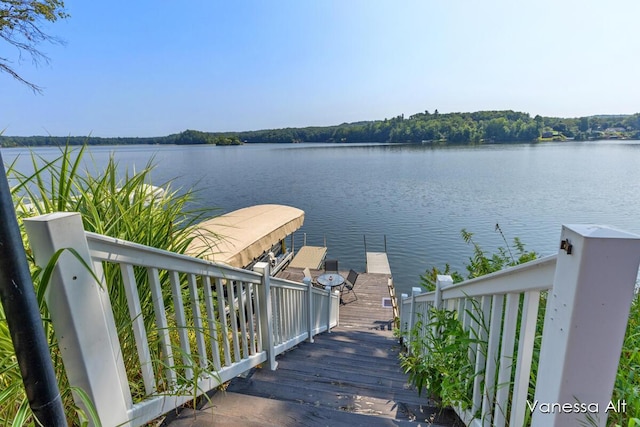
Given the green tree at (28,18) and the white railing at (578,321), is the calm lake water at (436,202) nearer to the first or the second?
the green tree at (28,18)

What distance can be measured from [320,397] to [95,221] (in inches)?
73.6

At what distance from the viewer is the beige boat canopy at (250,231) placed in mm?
6627

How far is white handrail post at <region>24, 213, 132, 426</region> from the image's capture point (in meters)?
0.95

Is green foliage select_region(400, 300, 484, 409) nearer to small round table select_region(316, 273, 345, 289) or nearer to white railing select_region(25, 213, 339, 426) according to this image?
white railing select_region(25, 213, 339, 426)

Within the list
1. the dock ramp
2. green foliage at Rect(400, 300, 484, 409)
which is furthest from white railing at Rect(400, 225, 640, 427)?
the dock ramp

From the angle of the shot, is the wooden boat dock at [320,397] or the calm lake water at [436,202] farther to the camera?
the calm lake water at [436,202]

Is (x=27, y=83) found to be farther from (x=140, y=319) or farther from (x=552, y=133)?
(x=552, y=133)

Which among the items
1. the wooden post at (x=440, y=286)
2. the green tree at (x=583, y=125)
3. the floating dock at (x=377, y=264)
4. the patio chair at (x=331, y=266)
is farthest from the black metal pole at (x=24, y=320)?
the green tree at (x=583, y=125)

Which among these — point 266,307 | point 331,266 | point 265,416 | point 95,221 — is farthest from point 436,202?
point 95,221

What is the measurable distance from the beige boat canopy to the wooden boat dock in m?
3.19

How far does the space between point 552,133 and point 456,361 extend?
94.4 m

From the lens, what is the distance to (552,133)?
245 feet

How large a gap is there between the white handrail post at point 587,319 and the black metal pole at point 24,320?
4.29 ft

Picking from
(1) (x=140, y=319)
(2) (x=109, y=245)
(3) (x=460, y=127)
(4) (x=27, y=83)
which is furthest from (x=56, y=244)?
(3) (x=460, y=127)
